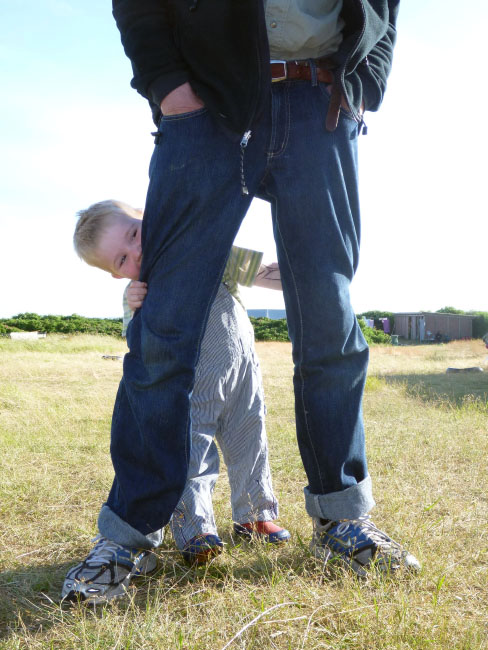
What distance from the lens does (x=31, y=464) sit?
348 centimetres

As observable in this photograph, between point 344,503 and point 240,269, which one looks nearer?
point 344,503

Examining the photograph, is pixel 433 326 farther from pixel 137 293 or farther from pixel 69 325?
pixel 137 293

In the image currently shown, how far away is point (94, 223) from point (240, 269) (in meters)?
0.61


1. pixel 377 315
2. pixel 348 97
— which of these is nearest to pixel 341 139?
pixel 348 97

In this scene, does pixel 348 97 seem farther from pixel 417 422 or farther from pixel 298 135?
pixel 417 422

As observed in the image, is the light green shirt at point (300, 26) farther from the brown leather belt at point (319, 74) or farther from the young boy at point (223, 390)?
the young boy at point (223, 390)

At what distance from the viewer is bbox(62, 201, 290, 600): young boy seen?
2.01m

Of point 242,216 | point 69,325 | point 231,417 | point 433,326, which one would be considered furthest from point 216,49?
point 433,326

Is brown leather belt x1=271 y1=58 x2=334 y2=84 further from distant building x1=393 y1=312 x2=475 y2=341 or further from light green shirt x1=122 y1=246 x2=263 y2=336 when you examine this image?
distant building x1=393 y1=312 x2=475 y2=341

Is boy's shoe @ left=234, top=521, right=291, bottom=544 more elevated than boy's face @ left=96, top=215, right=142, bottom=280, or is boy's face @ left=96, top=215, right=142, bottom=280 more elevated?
boy's face @ left=96, top=215, right=142, bottom=280

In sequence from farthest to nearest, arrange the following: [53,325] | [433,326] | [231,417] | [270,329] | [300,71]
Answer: [433,326]
[270,329]
[53,325]
[231,417]
[300,71]

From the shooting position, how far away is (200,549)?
181 cm

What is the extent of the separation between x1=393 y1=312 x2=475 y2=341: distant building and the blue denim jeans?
3448 centimetres

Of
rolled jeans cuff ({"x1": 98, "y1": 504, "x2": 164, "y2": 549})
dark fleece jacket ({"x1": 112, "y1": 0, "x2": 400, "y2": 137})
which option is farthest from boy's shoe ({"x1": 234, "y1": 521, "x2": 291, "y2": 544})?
dark fleece jacket ({"x1": 112, "y1": 0, "x2": 400, "y2": 137})
